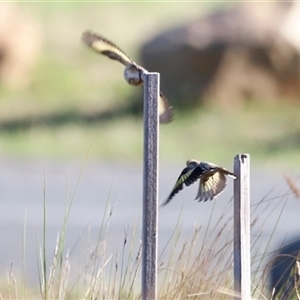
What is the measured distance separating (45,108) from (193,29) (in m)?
2.50

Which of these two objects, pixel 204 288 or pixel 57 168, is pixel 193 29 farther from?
pixel 204 288

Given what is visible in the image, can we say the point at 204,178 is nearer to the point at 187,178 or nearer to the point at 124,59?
the point at 187,178

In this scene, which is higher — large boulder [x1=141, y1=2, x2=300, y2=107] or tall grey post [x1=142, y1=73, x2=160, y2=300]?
large boulder [x1=141, y1=2, x2=300, y2=107]

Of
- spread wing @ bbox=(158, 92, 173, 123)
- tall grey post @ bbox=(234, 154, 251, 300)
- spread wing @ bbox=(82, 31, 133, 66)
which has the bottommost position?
tall grey post @ bbox=(234, 154, 251, 300)

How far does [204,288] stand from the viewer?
10.00 feet

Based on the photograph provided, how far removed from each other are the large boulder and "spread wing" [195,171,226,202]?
31.7 feet

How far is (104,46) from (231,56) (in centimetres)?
967

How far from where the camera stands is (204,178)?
264 centimetres

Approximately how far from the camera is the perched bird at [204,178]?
2.55m

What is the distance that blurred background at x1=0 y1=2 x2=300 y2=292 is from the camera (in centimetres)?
1076

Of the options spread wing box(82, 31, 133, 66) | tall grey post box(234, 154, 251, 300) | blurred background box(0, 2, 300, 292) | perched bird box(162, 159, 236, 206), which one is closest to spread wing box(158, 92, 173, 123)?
spread wing box(82, 31, 133, 66)

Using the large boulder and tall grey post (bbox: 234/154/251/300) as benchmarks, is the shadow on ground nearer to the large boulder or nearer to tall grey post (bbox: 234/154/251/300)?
the large boulder

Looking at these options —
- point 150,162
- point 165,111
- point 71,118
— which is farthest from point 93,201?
point 150,162

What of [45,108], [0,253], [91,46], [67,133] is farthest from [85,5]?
[91,46]
